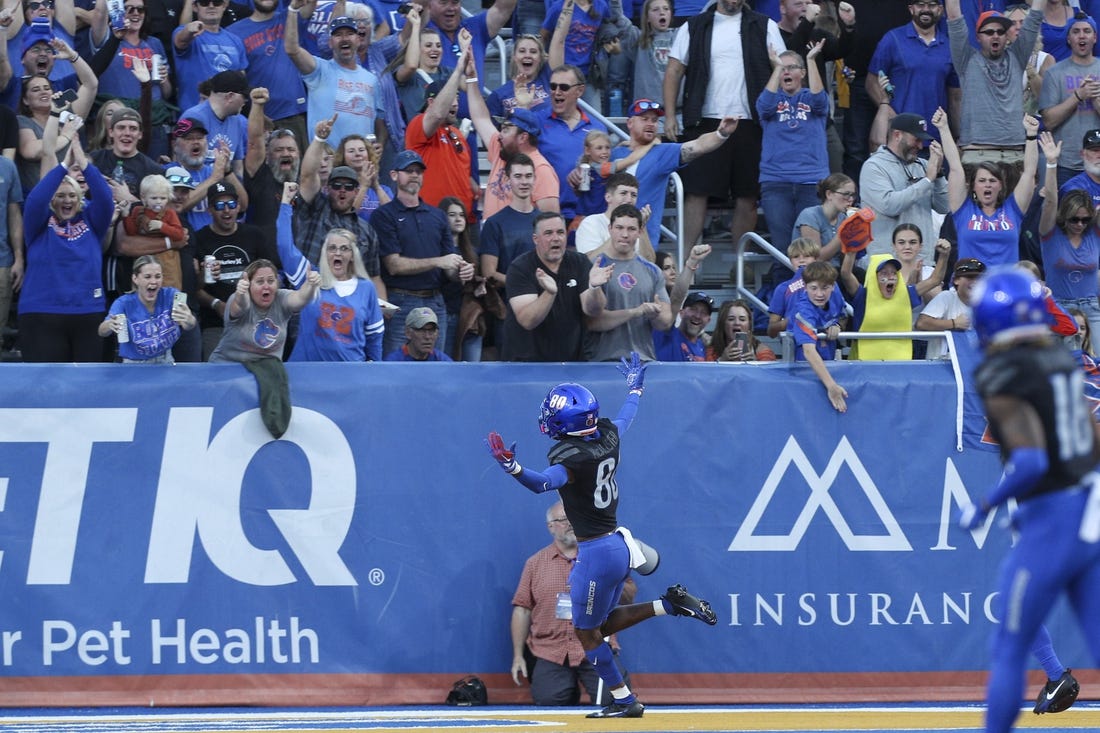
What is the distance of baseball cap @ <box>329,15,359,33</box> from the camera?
538 inches

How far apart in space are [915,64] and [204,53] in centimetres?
635

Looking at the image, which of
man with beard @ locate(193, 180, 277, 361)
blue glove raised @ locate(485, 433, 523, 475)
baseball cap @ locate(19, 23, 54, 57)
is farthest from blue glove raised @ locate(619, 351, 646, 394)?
baseball cap @ locate(19, 23, 54, 57)

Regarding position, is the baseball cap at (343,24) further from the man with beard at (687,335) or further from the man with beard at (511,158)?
the man with beard at (687,335)

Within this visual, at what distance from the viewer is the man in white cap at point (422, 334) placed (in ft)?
38.3

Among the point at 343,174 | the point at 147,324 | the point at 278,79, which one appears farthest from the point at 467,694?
the point at 278,79

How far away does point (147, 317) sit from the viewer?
36.2ft

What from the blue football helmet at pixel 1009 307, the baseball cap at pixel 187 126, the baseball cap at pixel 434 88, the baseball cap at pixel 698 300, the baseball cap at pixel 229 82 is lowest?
the baseball cap at pixel 698 300

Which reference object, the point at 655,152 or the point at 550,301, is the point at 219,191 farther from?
the point at 655,152

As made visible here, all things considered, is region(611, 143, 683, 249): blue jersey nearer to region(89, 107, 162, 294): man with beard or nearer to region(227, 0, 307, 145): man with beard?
region(227, 0, 307, 145): man with beard

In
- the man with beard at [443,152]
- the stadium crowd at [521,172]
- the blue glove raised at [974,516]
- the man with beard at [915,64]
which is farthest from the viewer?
the man with beard at [915,64]

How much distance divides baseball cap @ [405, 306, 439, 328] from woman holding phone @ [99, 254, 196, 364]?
1520 mm

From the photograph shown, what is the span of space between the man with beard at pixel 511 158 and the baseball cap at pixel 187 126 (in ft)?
7.42

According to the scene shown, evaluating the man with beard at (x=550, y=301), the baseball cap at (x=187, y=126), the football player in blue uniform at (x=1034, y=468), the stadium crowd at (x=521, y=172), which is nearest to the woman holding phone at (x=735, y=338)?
the stadium crowd at (x=521, y=172)

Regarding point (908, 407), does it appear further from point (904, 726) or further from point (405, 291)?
point (405, 291)
